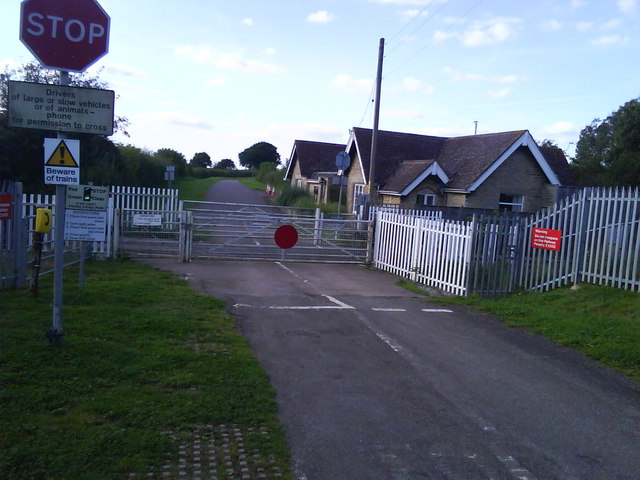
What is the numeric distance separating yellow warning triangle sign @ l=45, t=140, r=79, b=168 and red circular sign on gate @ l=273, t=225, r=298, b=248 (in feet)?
31.4

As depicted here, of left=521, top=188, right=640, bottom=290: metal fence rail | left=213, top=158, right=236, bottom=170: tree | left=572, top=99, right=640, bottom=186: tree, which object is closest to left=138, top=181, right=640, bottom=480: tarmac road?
left=521, top=188, right=640, bottom=290: metal fence rail

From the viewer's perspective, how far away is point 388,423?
210 inches

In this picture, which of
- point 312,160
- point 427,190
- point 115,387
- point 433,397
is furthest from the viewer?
point 312,160

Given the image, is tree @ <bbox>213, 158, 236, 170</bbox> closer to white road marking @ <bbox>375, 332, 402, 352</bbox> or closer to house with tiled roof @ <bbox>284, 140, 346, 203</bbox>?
house with tiled roof @ <bbox>284, 140, 346, 203</bbox>

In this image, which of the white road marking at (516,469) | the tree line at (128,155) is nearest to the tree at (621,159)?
the tree line at (128,155)

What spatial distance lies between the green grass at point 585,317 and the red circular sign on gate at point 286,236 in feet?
17.7

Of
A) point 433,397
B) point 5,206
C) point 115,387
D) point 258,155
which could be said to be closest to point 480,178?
point 5,206

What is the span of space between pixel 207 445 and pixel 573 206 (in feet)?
30.6

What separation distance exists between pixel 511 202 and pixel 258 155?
111 metres

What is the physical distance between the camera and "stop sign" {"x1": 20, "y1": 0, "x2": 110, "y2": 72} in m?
6.45

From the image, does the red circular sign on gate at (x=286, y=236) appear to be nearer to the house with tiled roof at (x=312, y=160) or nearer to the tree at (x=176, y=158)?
the house with tiled roof at (x=312, y=160)

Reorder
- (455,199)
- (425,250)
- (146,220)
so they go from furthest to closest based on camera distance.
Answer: (455,199), (146,220), (425,250)

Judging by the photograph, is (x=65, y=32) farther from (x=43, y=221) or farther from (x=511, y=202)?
(x=511, y=202)

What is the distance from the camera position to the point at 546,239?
38.3 feet
